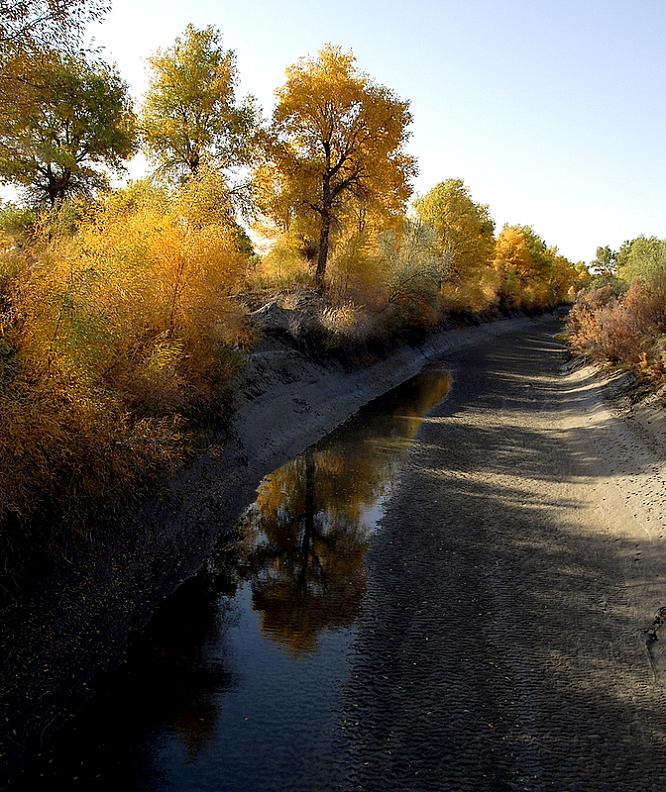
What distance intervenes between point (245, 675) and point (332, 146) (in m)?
28.2

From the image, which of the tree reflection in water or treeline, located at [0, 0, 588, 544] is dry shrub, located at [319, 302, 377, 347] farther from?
the tree reflection in water

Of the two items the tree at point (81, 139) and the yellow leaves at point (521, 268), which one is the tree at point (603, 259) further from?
the tree at point (81, 139)

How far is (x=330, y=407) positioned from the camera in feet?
81.4

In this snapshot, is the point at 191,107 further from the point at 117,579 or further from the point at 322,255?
the point at 117,579

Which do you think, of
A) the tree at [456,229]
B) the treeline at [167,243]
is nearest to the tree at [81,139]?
the treeline at [167,243]

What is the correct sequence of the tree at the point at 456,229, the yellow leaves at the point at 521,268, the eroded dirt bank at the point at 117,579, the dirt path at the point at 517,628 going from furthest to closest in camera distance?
the yellow leaves at the point at 521,268
the tree at the point at 456,229
the eroded dirt bank at the point at 117,579
the dirt path at the point at 517,628

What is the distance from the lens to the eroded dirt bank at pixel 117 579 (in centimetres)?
711

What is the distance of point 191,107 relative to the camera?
28.0 m

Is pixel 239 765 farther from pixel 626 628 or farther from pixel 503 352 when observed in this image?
pixel 503 352

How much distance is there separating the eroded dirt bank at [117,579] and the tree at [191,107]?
1351cm

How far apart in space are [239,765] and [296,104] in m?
29.6

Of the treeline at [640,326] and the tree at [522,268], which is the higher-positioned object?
the tree at [522,268]

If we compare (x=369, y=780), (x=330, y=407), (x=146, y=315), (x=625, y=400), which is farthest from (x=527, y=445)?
(x=369, y=780)

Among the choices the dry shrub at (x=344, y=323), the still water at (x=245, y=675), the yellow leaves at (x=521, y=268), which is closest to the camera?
the still water at (x=245, y=675)
